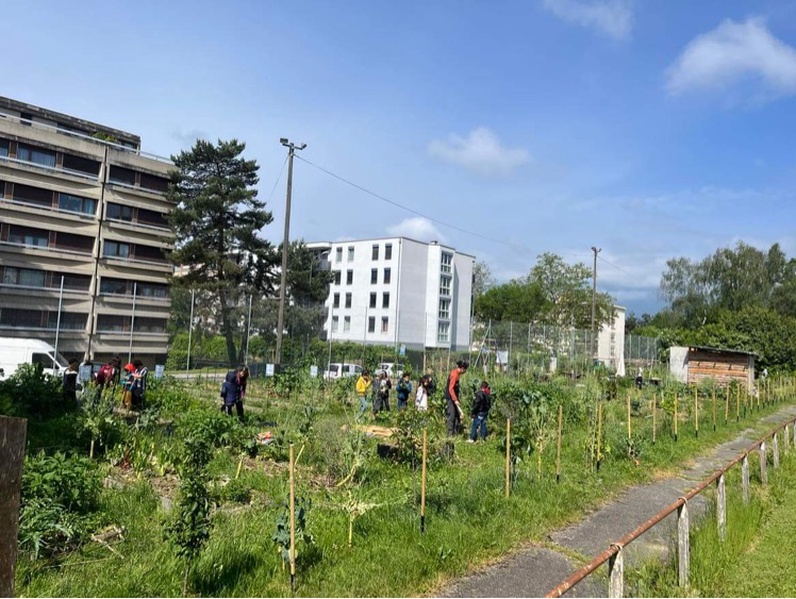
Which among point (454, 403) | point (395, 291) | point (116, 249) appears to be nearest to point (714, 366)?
point (454, 403)

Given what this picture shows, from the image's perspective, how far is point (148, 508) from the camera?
6.93m

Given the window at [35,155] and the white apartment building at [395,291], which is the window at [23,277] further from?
the white apartment building at [395,291]

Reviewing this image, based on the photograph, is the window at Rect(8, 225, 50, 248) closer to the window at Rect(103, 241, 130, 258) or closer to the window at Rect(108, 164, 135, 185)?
the window at Rect(103, 241, 130, 258)

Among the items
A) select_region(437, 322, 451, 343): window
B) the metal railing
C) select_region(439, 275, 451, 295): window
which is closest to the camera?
the metal railing

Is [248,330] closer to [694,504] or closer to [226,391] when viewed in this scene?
[226,391]

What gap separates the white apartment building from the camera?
208 ft

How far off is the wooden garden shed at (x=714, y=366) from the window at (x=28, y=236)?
132ft

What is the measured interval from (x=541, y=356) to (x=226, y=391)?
21.6 m

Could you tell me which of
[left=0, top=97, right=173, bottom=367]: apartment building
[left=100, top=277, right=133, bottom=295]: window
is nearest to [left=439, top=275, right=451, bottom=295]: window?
[left=0, top=97, right=173, bottom=367]: apartment building

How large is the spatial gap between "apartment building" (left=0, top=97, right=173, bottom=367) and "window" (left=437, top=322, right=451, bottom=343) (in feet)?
106

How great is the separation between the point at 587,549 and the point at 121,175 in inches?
1718

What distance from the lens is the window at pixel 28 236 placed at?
37.5m

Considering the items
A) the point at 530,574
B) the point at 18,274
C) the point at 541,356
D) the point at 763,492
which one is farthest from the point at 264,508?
the point at 18,274

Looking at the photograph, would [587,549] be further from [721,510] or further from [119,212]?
[119,212]
